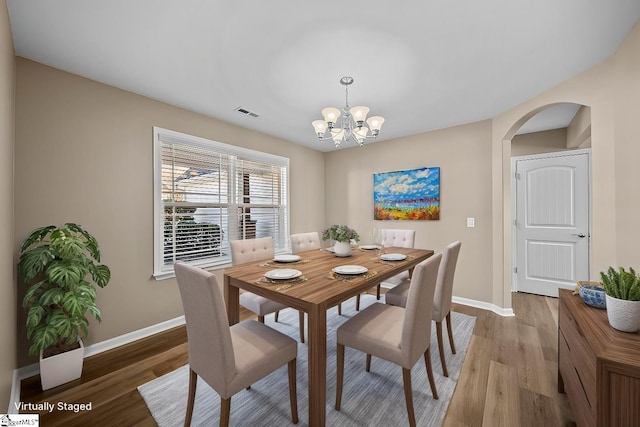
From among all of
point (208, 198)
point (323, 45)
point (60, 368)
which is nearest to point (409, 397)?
point (323, 45)

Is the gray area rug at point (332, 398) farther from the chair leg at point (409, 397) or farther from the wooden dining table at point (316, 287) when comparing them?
the wooden dining table at point (316, 287)

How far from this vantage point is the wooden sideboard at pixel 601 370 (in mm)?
921

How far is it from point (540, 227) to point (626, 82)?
8.11 feet

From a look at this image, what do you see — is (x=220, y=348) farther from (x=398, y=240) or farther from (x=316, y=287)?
(x=398, y=240)

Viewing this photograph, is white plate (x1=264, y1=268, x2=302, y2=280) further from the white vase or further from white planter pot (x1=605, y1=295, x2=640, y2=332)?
white planter pot (x1=605, y1=295, x2=640, y2=332)

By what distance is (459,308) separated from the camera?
330 cm

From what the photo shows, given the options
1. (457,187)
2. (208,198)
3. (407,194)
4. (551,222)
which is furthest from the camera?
(407,194)

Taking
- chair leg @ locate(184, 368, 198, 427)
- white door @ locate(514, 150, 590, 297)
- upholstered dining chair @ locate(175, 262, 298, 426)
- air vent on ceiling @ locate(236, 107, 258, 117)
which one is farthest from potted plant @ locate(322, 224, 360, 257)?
white door @ locate(514, 150, 590, 297)

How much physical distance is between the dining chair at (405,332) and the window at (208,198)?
215 centimetres

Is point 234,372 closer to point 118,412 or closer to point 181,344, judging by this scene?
point 118,412

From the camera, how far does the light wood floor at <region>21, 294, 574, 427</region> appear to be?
1.55 meters

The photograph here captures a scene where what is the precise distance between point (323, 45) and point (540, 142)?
4.09 m

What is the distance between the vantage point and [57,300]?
174cm

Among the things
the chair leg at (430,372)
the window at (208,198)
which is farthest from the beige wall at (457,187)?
the chair leg at (430,372)
